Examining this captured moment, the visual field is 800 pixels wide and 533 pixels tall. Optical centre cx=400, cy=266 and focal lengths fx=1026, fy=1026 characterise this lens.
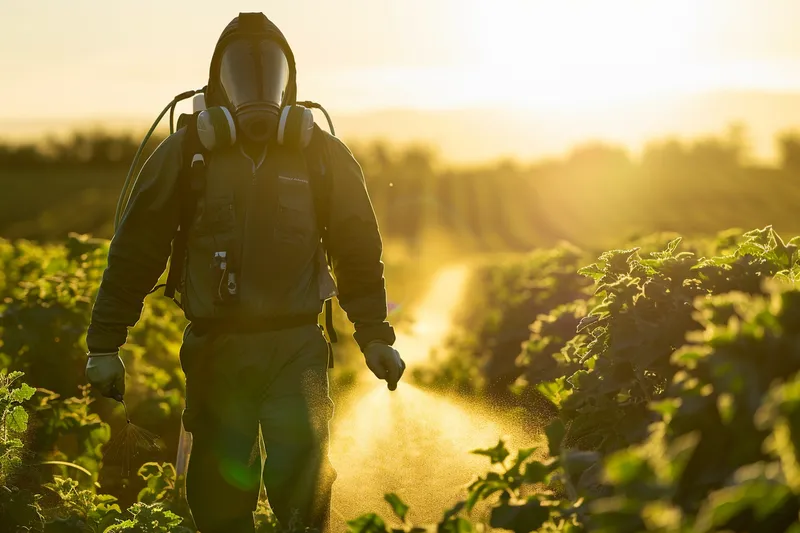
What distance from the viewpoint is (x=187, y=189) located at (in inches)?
161

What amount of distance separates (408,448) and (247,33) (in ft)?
10.3

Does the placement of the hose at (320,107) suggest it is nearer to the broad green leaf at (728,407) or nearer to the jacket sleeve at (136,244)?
the jacket sleeve at (136,244)

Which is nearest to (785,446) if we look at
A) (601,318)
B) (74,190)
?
(601,318)

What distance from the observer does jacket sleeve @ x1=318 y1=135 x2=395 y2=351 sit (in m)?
4.31

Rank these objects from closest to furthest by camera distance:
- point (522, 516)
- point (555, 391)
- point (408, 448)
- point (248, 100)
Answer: point (522, 516) → point (248, 100) → point (555, 391) → point (408, 448)

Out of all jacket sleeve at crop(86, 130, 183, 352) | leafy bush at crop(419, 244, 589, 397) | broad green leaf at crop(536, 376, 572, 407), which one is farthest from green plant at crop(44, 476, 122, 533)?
leafy bush at crop(419, 244, 589, 397)

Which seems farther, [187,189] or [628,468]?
[187,189]

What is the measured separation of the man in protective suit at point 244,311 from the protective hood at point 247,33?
17cm

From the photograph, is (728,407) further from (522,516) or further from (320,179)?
(320,179)

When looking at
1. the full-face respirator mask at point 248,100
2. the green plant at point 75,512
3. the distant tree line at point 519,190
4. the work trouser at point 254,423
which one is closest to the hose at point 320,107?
the full-face respirator mask at point 248,100

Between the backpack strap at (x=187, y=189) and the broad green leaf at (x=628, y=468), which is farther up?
the backpack strap at (x=187, y=189)

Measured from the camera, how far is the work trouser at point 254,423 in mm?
3975

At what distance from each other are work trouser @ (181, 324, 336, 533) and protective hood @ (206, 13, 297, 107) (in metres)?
1.04

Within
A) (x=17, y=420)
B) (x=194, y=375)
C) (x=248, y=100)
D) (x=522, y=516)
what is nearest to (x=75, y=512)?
(x=17, y=420)
